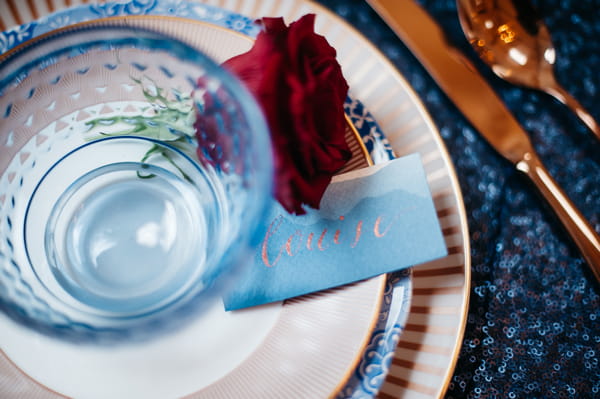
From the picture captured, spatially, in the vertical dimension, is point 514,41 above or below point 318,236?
above

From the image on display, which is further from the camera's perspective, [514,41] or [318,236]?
[514,41]

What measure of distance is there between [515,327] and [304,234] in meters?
0.22

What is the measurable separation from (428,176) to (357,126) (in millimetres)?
69

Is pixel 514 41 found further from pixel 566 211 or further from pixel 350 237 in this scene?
pixel 350 237

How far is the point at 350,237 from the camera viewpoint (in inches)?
13.2

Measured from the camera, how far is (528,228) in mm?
418

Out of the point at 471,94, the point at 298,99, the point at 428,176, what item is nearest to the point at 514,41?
the point at 471,94

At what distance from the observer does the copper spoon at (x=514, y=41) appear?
0.44 metres

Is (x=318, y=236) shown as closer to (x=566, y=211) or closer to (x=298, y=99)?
(x=298, y=99)

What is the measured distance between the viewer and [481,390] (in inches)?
15.4

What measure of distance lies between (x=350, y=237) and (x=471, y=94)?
186 millimetres

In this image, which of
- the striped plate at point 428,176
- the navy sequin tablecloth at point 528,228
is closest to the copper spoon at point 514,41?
the navy sequin tablecloth at point 528,228

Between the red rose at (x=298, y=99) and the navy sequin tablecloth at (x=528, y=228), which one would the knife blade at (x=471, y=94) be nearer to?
the navy sequin tablecloth at (x=528, y=228)

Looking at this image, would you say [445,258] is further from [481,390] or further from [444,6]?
[444,6]
